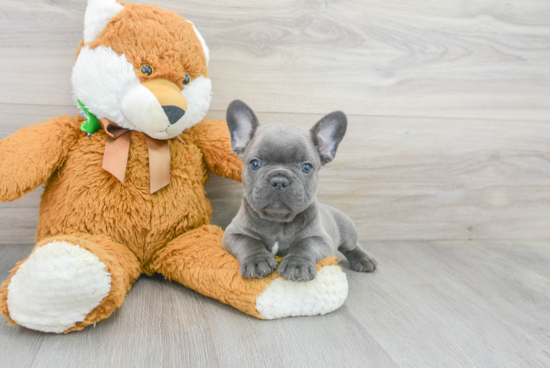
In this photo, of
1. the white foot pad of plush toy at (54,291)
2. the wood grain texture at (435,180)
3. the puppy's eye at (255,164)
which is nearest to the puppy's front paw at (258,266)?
the puppy's eye at (255,164)

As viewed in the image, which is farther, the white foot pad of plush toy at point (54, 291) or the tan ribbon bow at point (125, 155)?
the tan ribbon bow at point (125, 155)

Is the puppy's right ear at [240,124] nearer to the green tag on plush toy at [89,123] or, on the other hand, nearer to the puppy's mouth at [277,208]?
the puppy's mouth at [277,208]

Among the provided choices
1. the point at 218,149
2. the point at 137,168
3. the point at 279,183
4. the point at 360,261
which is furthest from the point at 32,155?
the point at 360,261

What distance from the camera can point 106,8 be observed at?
1186 mm

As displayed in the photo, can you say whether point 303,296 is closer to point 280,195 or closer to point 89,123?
point 280,195

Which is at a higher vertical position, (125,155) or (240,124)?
(240,124)

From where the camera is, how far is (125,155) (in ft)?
4.06

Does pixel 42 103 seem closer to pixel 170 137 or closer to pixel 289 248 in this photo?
pixel 170 137

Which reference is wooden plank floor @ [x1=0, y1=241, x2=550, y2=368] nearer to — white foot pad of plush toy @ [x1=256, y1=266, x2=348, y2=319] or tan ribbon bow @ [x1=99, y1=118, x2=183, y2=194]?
white foot pad of plush toy @ [x1=256, y1=266, x2=348, y2=319]

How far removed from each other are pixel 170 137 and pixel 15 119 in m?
0.62

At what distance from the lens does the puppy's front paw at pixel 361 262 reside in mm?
1496

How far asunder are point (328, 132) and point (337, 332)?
0.56 meters

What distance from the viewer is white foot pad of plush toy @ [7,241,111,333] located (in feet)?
3.00

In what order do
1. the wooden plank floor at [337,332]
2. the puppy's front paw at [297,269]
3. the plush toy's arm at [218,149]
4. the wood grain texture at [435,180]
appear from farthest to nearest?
the wood grain texture at [435,180]
the plush toy's arm at [218,149]
the puppy's front paw at [297,269]
the wooden plank floor at [337,332]
